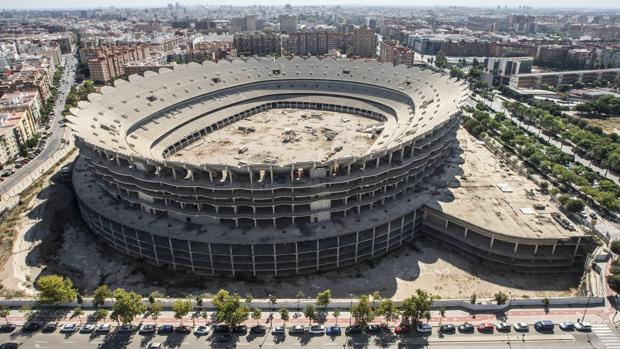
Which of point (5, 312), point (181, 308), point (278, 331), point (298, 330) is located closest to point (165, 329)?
point (181, 308)

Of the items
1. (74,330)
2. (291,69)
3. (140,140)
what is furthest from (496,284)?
(291,69)

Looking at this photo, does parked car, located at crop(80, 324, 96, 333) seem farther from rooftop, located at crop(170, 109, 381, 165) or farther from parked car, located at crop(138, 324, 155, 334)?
rooftop, located at crop(170, 109, 381, 165)

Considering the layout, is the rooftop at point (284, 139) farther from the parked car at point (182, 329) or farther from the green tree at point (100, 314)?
the parked car at point (182, 329)

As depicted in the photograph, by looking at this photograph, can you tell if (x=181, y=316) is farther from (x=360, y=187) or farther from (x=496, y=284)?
(x=496, y=284)

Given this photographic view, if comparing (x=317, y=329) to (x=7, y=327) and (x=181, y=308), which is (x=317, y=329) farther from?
(x=7, y=327)

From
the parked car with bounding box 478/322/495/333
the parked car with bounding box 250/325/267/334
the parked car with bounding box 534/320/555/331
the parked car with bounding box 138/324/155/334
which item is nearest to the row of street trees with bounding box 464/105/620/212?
the parked car with bounding box 534/320/555/331
